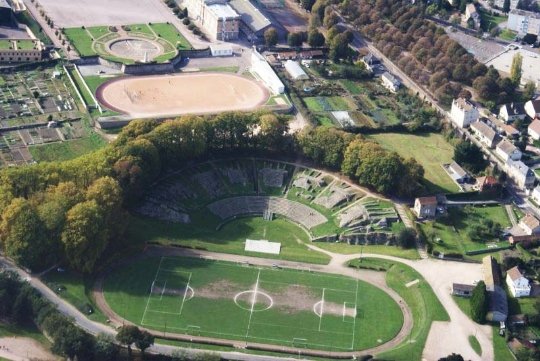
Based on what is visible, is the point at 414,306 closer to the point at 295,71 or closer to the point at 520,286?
the point at 520,286

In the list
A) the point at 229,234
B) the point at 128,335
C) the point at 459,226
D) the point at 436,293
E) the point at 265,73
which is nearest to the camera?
the point at 128,335

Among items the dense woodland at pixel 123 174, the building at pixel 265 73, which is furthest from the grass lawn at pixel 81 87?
the building at pixel 265 73

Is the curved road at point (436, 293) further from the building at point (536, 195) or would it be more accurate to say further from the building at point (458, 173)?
the building at point (536, 195)

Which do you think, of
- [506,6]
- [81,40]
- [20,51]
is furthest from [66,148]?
[506,6]

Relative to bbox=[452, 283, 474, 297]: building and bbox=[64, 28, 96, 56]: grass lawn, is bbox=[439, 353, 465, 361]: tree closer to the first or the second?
bbox=[452, 283, 474, 297]: building

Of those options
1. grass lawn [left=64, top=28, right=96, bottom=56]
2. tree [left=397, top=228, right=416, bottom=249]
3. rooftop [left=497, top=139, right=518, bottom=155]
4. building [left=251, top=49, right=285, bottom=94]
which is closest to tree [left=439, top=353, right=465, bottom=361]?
tree [left=397, top=228, right=416, bottom=249]

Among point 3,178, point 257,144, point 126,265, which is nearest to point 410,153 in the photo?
point 257,144

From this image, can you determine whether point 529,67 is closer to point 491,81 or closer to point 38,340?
point 491,81
